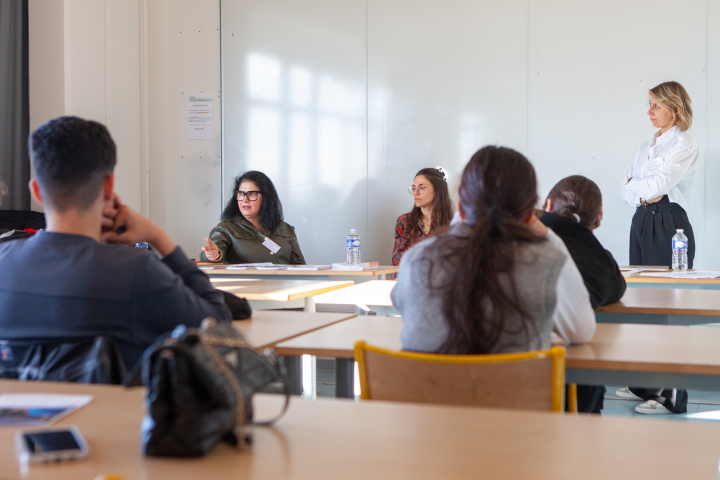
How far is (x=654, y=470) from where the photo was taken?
740 mm

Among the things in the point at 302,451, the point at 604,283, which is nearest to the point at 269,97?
the point at 604,283

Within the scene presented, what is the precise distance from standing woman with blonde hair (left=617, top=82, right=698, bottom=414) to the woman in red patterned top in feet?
4.03

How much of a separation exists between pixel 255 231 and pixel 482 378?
3.56m

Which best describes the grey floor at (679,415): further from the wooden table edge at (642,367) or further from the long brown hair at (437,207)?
the wooden table edge at (642,367)

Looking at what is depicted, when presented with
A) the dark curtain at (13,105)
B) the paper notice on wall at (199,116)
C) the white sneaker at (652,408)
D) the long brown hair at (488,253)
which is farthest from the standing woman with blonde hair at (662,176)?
the dark curtain at (13,105)

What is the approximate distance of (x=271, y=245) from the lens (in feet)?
14.8

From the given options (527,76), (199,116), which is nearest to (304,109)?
(199,116)

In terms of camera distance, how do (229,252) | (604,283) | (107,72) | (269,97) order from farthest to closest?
(269,97)
(107,72)
(229,252)
(604,283)

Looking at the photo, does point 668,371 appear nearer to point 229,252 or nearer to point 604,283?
point 604,283

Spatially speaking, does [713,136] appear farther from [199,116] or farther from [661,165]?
[199,116]

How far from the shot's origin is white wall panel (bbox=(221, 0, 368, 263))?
17.7ft

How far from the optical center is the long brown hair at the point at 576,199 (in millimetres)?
2432

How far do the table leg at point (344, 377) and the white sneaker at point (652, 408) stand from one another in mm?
1793

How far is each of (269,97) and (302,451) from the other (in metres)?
5.05
